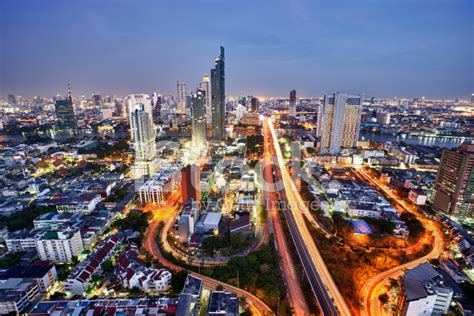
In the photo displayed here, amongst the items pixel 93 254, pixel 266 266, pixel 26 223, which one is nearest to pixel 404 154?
pixel 266 266

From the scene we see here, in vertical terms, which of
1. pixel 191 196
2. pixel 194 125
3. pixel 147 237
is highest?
pixel 194 125

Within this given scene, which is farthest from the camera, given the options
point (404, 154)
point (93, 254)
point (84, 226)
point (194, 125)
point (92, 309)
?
point (194, 125)

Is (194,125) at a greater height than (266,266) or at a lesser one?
greater

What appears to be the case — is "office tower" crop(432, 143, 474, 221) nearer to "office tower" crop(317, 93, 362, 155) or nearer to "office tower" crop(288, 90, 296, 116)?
"office tower" crop(317, 93, 362, 155)

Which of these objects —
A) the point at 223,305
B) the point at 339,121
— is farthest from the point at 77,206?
the point at 339,121

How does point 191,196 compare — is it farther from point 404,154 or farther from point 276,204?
point 404,154

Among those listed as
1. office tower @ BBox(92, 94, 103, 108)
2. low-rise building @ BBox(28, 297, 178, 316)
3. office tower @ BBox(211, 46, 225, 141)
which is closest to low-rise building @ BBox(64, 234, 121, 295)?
low-rise building @ BBox(28, 297, 178, 316)

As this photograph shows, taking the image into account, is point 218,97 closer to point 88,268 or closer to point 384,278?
point 88,268

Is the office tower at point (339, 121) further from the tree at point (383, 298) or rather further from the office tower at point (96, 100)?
the office tower at point (96, 100)
